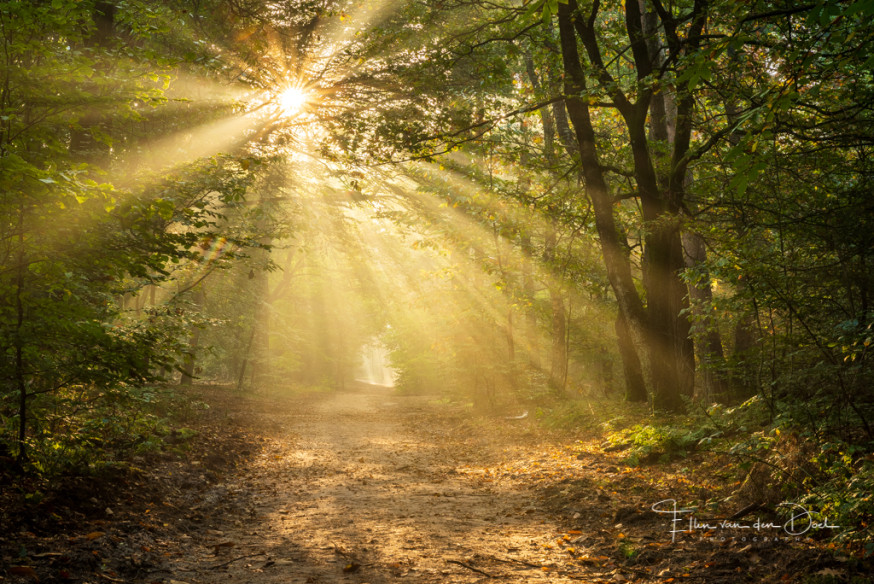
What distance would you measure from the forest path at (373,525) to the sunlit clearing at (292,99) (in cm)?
818


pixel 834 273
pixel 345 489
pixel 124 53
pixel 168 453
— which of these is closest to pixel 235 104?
pixel 124 53

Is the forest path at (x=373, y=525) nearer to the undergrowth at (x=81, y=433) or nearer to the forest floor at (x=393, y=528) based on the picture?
the forest floor at (x=393, y=528)

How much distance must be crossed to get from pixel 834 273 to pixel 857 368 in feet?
5.69

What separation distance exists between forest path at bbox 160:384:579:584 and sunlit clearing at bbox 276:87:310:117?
818cm

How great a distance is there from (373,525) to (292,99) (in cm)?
1013

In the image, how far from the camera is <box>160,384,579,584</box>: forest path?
4.59m

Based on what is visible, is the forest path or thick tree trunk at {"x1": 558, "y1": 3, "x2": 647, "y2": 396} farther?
thick tree trunk at {"x1": 558, "y1": 3, "x2": 647, "y2": 396}

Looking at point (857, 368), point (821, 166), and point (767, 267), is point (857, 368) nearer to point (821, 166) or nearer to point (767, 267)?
point (767, 267)

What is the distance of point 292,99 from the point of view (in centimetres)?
1229

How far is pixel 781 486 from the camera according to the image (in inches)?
189

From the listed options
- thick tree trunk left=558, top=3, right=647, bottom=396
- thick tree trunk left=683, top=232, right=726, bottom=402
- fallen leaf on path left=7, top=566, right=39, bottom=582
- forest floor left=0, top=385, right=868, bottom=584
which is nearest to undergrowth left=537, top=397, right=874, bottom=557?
forest floor left=0, top=385, right=868, bottom=584

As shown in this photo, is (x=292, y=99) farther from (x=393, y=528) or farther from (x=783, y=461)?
(x=783, y=461)

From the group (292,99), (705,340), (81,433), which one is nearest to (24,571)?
(81,433)

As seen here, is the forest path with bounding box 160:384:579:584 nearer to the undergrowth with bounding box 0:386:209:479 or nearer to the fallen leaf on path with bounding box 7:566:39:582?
the fallen leaf on path with bounding box 7:566:39:582
